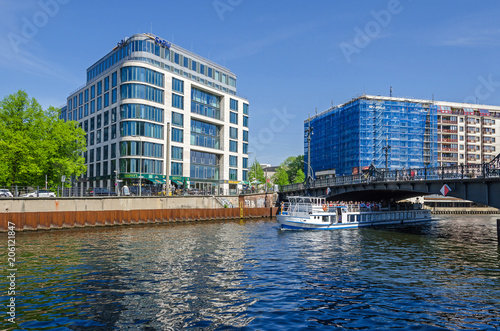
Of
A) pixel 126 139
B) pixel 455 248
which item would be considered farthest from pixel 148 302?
pixel 126 139

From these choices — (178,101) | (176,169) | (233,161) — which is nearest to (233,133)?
(233,161)

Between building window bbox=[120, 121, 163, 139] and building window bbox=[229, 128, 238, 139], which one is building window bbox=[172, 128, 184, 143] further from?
building window bbox=[229, 128, 238, 139]

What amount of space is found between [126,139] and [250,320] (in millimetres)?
65543

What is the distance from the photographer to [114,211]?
49062mm

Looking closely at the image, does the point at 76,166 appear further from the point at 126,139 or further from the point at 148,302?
the point at 148,302

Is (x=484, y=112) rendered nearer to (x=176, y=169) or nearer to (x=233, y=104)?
(x=233, y=104)

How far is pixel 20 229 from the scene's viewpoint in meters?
40.8

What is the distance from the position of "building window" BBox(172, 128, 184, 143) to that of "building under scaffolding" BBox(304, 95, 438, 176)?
4238cm

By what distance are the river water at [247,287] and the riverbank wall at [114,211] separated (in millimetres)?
10829

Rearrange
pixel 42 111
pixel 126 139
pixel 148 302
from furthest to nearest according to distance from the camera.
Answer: pixel 126 139 → pixel 42 111 → pixel 148 302

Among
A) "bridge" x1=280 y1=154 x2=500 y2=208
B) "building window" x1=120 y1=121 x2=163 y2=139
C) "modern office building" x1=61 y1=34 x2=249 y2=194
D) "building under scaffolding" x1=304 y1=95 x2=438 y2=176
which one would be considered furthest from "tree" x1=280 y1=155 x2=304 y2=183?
"building window" x1=120 y1=121 x2=163 y2=139

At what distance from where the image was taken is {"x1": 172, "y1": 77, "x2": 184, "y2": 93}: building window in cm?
8119

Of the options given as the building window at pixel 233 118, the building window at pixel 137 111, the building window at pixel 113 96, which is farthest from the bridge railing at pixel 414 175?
the building window at pixel 113 96

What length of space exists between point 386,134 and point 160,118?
6837 cm
